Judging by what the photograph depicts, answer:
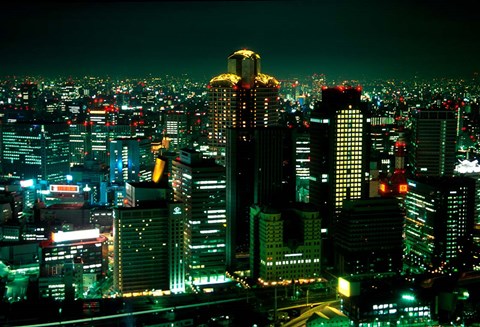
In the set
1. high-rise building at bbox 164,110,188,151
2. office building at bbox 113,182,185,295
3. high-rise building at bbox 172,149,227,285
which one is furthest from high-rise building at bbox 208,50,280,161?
high-rise building at bbox 164,110,188,151

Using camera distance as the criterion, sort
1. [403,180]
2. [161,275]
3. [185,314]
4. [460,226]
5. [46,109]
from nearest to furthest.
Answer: [185,314]
[161,275]
[460,226]
[403,180]
[46,109]

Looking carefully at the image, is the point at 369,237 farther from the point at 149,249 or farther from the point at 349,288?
the point at 149,249

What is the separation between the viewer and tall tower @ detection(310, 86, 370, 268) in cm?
1185

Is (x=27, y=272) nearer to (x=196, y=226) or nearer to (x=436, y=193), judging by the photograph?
(x=196, y=226)

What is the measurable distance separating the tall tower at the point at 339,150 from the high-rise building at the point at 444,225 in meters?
1.12

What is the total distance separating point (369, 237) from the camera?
35.7 feet

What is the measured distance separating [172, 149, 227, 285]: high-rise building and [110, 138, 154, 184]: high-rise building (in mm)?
5630

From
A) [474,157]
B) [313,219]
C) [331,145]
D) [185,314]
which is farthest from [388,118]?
[185,314]

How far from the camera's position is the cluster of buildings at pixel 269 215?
1024 centimetres

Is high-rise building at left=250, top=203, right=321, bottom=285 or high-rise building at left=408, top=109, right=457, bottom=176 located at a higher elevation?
high-rise building at left=408, top=109, right=457, bottom=176

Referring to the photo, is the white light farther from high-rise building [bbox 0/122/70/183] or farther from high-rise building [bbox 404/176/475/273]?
high-rise building [bbox 404/176/475/273]

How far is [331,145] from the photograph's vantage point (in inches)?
467

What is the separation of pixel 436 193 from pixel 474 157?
4842 millimetres

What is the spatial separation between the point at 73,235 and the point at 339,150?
4.38 metres
